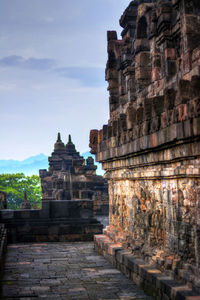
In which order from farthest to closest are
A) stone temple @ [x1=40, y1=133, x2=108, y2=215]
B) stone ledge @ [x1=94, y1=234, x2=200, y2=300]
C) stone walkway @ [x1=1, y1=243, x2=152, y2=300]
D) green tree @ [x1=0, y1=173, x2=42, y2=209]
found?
green tree @ [x1=0, y1=173, x2=42, y2=209] → stone temple @ [x1=40, y1=133, x2=108, y2=215] → stone walkway @ [x1=1, y1=243, x2=152, y2=300] → stone ledge @ [x1=94, y1=234, x2=200, y2=300]

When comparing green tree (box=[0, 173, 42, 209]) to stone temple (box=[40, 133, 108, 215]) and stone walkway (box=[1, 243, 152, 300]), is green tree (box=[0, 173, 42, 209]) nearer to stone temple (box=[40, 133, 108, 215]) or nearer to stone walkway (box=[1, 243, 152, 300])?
stone temple (box=[40, 133, 108, 215])

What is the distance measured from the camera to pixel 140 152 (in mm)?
8477

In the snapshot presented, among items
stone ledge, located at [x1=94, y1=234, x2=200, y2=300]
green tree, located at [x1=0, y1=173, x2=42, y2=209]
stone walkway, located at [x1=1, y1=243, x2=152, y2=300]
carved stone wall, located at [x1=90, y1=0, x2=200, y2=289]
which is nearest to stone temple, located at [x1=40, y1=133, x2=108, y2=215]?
stone walkway, located at [x1=1, y1=243, x2=152, y2=300]

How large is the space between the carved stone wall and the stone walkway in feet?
2.58

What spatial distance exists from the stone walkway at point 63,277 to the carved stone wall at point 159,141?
785 mm

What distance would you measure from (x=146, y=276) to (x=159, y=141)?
97.9 inches

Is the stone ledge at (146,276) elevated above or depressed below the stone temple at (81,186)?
below

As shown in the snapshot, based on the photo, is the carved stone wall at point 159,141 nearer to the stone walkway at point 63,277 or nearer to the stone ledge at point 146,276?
the stone ledge at point 146,276

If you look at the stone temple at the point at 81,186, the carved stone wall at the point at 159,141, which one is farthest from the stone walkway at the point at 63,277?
the stone temple at the point at 81,186

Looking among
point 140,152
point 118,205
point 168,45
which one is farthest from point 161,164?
point 118,205

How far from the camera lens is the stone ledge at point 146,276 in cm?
624

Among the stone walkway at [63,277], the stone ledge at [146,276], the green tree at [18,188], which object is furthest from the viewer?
the green tree at [18,188]

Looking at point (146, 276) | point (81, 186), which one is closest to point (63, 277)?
point (146, 276)

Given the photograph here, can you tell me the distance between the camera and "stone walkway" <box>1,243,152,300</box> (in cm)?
790
